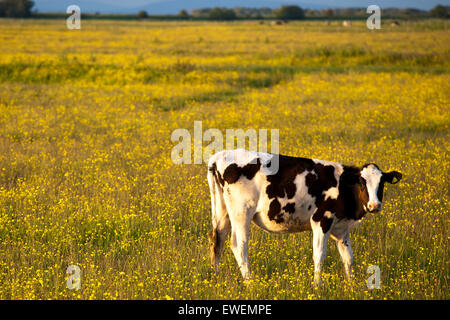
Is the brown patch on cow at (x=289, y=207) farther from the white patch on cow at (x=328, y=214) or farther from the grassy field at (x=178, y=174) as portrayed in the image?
the grassy field at (x=178, y=174)

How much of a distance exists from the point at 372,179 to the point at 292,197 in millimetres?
1048

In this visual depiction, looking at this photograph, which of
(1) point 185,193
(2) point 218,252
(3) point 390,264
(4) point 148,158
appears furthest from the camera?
(4) point 148,158

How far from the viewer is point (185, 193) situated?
10.1 metres

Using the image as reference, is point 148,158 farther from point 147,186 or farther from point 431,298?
point 431,298

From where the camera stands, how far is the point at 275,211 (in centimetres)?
627

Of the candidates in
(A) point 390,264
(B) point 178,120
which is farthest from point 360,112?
(A) point 390,264

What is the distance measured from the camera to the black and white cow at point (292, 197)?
625 cm

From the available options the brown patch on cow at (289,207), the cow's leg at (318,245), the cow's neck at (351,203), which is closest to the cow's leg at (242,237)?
the brown patch on cow at (289,207)

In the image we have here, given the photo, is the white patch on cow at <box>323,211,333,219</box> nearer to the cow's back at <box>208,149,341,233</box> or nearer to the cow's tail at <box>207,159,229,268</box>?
the cow's back at <box>208,149,341,233</box>

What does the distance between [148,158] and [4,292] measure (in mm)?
7262

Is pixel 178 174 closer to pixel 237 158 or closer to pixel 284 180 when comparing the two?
pixel 237 158

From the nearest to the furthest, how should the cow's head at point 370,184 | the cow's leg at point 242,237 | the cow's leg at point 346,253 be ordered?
the cow's head at point 370,184
the cow's leg at point 242,237
the cow's leg at point 346,253

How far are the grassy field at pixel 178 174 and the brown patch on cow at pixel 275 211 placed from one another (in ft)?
2.53
